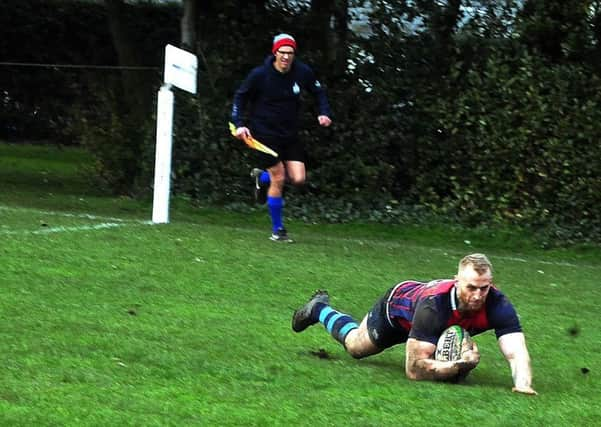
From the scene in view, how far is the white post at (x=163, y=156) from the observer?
12.7 metres

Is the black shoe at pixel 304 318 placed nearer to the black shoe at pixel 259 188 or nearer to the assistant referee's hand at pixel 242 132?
the assistant referee's hand at pixel 242 132

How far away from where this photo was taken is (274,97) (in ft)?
40.0

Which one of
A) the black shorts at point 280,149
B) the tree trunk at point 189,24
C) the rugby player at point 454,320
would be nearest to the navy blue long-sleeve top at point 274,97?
the black shorts at point 280,149

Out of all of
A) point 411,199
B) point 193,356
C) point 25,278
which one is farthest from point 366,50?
point 193,356

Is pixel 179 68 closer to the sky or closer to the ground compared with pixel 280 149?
closer to the sky

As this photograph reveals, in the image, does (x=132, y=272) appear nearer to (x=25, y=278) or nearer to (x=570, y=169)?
(x=25, y=278)

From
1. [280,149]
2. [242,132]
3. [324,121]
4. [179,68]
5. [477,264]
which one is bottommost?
[477,264]

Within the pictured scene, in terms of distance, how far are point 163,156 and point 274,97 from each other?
4.37 feet

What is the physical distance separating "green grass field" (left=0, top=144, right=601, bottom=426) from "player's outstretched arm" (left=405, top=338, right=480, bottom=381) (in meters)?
0.07

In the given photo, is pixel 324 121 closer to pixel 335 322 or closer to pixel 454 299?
pixel 335 322

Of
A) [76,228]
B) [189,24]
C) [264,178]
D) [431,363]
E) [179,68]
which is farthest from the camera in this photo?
[189,24]

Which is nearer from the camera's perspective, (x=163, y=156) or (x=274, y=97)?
(x=274, y=97)

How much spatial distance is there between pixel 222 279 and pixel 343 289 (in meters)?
0.90

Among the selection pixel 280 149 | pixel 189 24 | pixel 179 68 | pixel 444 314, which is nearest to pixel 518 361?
pixel 444 314
